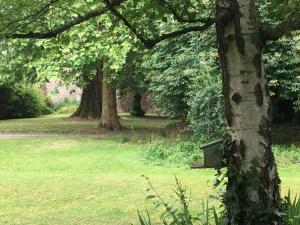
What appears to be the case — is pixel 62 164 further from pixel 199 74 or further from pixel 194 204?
pixel 194 204

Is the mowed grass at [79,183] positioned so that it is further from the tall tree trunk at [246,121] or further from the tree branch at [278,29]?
the tree branch at [278,29]

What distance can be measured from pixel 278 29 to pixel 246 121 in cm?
75

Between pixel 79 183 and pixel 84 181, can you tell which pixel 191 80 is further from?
pixel 79 183

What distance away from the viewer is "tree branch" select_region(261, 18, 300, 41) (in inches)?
156

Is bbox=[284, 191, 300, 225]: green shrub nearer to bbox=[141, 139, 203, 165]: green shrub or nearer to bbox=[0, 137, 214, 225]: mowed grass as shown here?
bbox=[0, 137, 214, 225]: mowed grass

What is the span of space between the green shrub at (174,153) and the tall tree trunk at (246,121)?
30.9 feet

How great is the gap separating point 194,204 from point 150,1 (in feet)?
13.6

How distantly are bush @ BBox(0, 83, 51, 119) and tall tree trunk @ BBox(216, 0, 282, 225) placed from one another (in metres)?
33.0

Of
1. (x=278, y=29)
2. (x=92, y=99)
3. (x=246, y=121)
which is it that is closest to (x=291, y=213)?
(x=246, y=121)

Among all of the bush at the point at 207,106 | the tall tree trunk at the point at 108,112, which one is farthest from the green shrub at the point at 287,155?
the tall tree trunk at the point at 108,112

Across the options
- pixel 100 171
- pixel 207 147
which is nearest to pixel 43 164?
pixel 100 171

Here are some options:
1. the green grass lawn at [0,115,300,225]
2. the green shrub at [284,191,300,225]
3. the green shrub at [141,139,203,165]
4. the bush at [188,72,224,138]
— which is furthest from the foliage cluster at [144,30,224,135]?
the green shrub at [284,191,300,225]

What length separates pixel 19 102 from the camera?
38.5 m

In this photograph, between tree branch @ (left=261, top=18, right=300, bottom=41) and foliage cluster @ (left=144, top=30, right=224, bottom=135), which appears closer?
tree branch @ (left=261, top=18, right=300, bottom=41)
